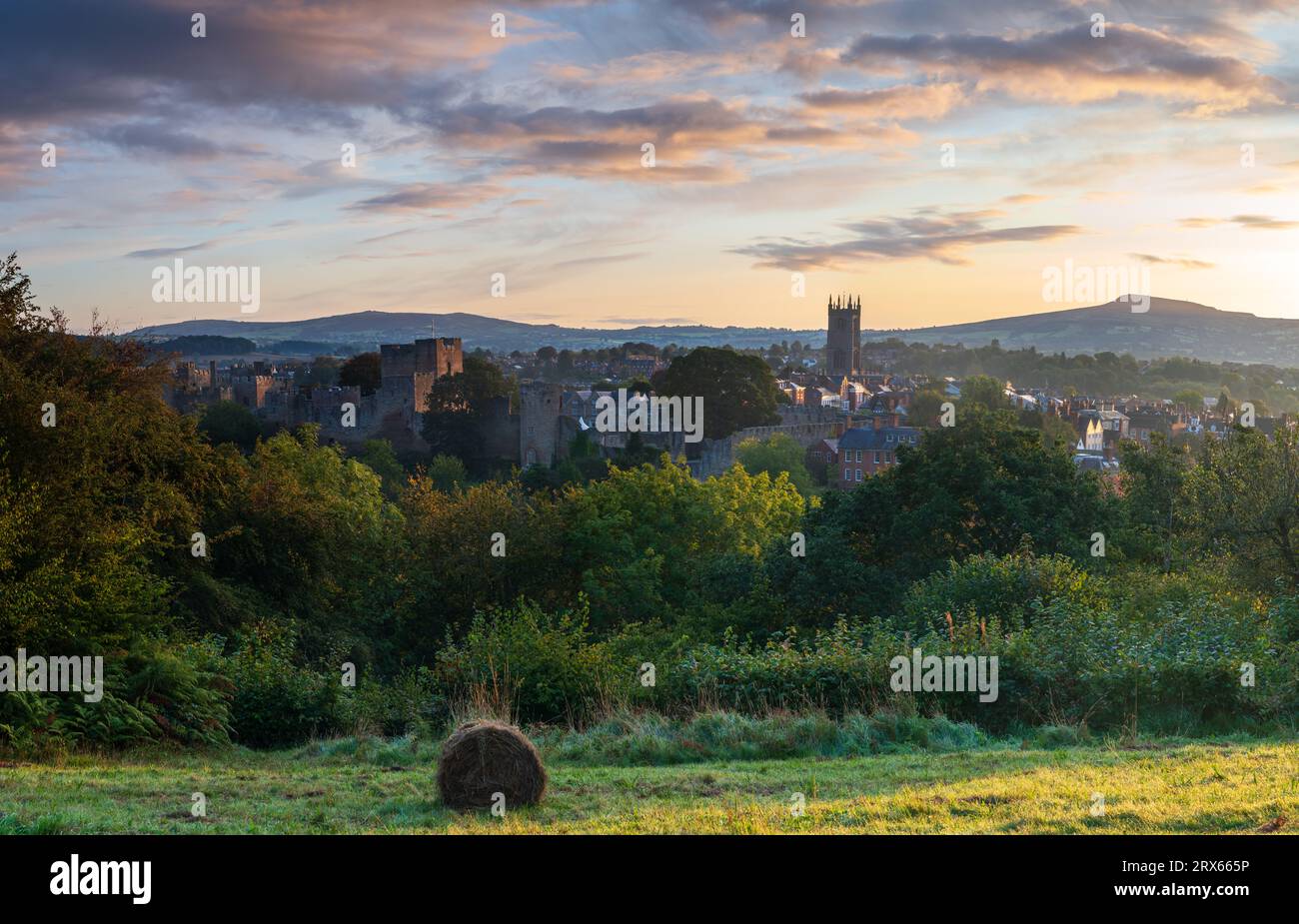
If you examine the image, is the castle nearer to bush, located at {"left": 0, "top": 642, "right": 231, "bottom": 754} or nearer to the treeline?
the treeline

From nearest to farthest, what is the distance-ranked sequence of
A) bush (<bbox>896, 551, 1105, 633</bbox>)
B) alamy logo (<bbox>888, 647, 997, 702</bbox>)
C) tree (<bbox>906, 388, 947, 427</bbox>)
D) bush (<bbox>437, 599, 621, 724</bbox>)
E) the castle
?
1. alamy logo (<bbox>888, 647, 997, 702</bbox>)
2. bush (<bbox>437, 599, 621, 724</bbox>)
3. bush (<bbox>896, 551, 1105, 633</bbox>)
4. the castle
5. tree (<bbox>906, 388, 947, 427</bbox>)

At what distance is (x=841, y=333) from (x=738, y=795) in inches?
6105

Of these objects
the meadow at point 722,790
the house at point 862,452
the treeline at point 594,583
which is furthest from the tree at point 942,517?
the house at point 862,452

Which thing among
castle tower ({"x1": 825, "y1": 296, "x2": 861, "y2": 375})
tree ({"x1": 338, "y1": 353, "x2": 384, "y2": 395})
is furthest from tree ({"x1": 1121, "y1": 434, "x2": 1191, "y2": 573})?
castle tower ({"x1": 825, "y1": 296, "x2": 861, "y2": 375})

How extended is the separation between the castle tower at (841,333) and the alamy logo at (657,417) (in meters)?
94.1

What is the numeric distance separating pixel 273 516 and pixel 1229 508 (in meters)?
18.3

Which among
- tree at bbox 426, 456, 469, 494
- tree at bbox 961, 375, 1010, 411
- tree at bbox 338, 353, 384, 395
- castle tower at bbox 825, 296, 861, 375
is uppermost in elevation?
castle tower at bbox 825, 296, 861, 375

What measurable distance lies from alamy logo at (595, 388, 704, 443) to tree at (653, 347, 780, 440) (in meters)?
1.49

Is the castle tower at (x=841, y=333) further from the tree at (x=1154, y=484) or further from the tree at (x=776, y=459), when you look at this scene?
the tree at (x=1154, y=484)

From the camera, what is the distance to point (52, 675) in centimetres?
1229

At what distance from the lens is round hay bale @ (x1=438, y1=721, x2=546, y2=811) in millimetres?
8312

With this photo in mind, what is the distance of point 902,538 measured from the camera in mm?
26469
